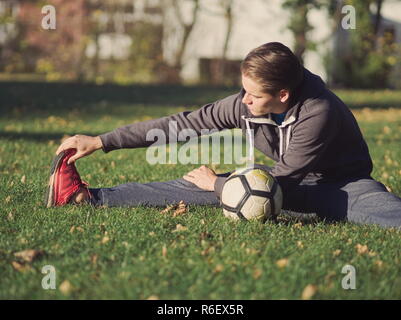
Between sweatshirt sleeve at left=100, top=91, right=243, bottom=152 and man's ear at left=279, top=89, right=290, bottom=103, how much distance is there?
0.48 m

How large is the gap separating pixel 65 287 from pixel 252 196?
174 cm

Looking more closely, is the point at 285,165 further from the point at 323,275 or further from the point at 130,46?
the point at 130,46

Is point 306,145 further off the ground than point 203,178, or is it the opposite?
point 306,145

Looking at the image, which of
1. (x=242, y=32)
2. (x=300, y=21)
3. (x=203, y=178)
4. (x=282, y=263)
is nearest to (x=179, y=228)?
(x=203, y=178)

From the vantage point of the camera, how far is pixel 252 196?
4.70 m

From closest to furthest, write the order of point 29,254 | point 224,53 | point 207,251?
point 29,254
point 207,251
point 224,53

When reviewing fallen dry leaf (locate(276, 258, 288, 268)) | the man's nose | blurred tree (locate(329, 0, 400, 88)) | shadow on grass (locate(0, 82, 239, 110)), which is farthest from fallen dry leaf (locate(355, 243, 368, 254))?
blurred tree (locate(329, 0, 400, 88))

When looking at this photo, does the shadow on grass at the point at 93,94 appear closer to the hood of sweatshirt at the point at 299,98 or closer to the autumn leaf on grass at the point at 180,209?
the autumn leaf on grass at the point at 180,209

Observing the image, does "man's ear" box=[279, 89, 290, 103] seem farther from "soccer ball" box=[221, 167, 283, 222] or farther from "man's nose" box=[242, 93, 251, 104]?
"soccer ball" box=[221, 167, 283, 222]

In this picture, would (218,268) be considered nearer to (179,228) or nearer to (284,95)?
(179,228)

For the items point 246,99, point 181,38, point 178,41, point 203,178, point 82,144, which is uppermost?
point 181,38

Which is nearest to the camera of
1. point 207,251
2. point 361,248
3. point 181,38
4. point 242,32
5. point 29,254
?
point 29,254

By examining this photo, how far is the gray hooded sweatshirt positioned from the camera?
4738mm
